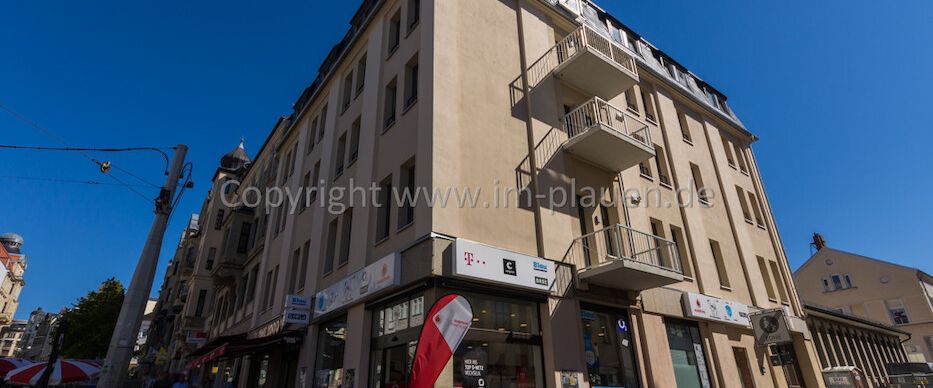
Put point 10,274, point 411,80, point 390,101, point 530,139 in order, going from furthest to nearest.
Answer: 1. point 10,274
2. point 390,101
3. point 411,80
4. point 530,139

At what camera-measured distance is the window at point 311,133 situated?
20.4 metres

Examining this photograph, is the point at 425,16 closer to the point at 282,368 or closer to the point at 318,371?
the point at 318,371

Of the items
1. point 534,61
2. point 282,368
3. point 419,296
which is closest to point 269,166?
point 282,368

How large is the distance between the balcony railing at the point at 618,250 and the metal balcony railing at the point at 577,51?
491 cm

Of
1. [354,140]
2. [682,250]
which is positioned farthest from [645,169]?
[354,140]

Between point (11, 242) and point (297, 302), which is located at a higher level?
point (11, 242)

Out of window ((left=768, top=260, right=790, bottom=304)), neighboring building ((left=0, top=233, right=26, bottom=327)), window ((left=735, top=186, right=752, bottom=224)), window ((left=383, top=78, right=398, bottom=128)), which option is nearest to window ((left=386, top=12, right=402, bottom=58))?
window ((left=383, top=78, right=398, bottom=128))

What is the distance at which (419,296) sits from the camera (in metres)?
9.65

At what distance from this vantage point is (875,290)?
39906 mm

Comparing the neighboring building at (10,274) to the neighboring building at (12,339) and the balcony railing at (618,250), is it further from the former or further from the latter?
the balcony railing at (618,250)

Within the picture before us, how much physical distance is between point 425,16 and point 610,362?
10454 millimetres

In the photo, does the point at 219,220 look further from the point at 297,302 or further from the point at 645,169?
the point at 645,169

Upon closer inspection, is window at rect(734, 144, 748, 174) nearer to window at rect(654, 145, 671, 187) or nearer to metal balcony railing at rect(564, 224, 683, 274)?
window at rect(654, 145, 671, 187)

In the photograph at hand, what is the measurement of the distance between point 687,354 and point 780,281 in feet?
30.5
